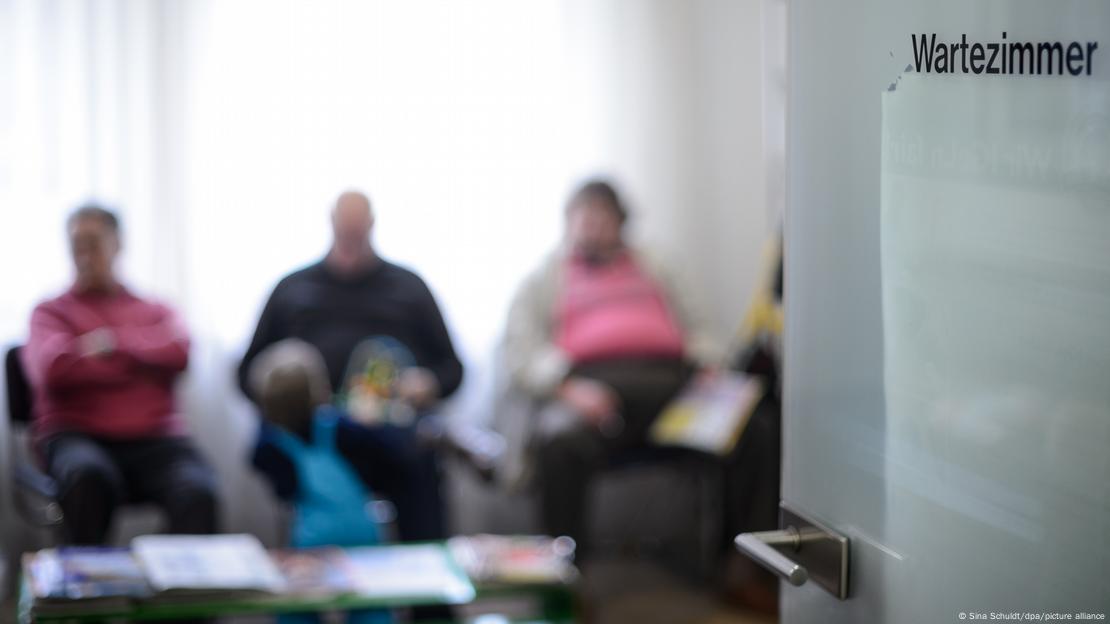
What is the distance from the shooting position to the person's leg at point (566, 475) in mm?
3344

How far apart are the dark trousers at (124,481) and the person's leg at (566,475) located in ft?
2.83

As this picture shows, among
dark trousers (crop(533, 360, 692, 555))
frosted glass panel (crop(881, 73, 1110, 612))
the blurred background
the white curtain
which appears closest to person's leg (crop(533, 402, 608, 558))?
dark trousers (crop(533, 360, 692, 555))

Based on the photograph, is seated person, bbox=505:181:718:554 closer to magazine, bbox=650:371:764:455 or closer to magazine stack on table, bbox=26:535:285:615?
magazine, bbox=650:371:764:455

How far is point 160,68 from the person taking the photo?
3555mm

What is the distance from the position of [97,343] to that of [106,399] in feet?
0.47

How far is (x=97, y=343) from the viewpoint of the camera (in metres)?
A: 3.15

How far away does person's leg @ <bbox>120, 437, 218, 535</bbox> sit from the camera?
3.01 metres

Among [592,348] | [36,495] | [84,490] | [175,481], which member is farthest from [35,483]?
[592,348]

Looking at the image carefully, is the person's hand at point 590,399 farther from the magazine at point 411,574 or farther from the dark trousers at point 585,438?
the magazine at point 411,574

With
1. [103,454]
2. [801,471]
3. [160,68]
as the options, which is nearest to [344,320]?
[103,454]

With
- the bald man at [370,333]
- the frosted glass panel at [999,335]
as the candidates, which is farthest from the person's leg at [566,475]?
the frosted glass panel at [999,335]

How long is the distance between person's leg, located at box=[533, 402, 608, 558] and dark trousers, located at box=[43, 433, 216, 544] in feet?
2.83

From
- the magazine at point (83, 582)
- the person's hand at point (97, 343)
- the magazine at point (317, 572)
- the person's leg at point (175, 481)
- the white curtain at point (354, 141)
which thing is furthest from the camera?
the white curtain at point (354, 141)
